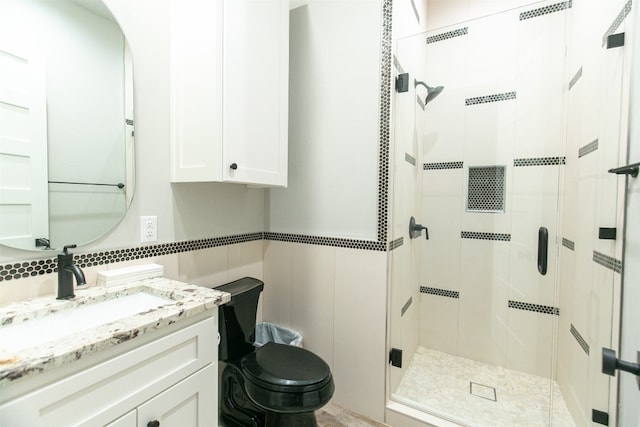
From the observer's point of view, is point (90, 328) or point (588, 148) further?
point (588, 148)

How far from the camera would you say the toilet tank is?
1429mm

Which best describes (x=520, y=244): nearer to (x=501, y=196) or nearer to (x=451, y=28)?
(x=501, y=196)

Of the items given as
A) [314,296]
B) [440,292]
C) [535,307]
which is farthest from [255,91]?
[535,307]

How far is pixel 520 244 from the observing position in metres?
1.97

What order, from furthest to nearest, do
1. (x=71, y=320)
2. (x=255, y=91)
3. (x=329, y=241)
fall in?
1. (x=329, y=241)
2. (x=255, y=91)
3. (x=71, y=320)

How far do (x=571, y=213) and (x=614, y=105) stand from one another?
76 centimetres

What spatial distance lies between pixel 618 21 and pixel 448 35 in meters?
1.11

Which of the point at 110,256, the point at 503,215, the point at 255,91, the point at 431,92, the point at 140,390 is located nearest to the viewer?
the point at 140,390

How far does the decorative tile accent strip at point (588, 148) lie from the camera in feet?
4.54

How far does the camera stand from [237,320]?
148 cm

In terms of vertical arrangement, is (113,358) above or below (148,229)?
below

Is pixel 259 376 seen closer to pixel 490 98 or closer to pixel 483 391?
pixel 483 391

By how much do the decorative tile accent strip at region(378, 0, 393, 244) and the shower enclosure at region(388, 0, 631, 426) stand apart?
78 millimetres

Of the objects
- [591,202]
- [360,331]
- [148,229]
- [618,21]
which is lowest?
[360,331]
